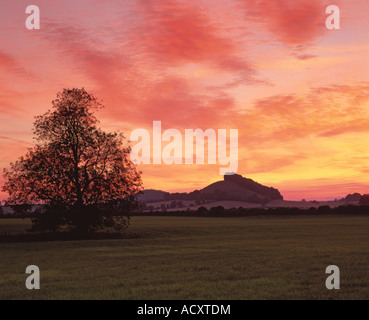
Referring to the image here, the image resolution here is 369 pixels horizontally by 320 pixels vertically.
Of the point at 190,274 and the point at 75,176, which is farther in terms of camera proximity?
the point at 75,176

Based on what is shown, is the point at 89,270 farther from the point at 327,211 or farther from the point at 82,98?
the point at 327,211

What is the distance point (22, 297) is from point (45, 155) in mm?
35066

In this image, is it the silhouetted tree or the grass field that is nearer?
the grass field

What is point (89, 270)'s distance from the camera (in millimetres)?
24125

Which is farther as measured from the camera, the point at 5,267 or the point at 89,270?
the point at 5,267

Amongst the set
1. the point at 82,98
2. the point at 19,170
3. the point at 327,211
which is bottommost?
the point at 327,211

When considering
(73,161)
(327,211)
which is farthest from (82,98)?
(327,211)

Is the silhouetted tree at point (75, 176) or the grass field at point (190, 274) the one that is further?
the silhouetted tree at point (75, 176)

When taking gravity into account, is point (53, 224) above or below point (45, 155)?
below

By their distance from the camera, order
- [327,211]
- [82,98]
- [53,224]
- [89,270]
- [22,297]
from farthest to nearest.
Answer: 1. [327,211]
2. [82,98]
3. [53,224]
4. [89,270]
5. [22,297]

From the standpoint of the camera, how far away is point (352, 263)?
25234 mm
